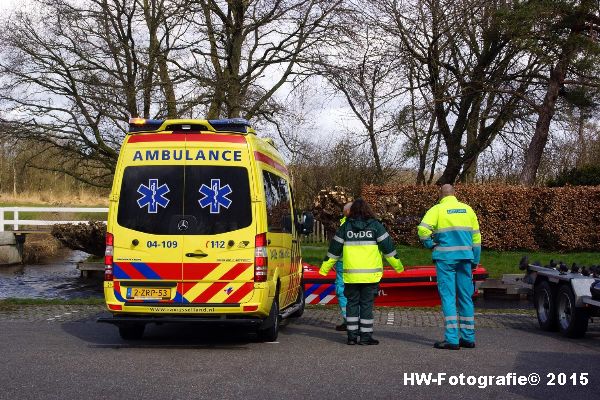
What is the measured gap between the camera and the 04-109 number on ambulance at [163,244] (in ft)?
31.1

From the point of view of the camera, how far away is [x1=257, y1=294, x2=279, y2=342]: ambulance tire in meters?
9.97

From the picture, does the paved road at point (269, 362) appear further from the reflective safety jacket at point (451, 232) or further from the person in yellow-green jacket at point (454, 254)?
the reflective safety jacket at point (451, 232)

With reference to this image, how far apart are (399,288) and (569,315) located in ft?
15.1

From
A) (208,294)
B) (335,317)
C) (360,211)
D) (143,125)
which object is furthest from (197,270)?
(335,317)

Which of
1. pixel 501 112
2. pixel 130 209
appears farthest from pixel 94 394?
pixel 501 112

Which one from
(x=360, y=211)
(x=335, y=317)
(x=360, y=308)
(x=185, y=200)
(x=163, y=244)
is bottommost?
(x=335, y=317)

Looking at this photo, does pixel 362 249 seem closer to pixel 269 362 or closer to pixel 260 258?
pixel 260 258

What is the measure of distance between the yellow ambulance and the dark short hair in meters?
1.07

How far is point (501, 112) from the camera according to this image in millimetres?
29812

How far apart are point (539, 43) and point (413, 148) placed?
31.5 ft

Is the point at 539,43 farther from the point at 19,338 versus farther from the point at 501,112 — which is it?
the point at 19,338

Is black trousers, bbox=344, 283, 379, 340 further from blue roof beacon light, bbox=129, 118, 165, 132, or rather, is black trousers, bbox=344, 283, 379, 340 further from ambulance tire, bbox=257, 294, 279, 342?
blue roof beacon light, bbox=129, 118, 165, 132

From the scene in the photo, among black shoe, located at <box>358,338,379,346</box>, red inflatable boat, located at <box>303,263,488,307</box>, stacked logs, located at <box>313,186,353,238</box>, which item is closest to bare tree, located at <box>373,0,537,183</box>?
stacked logs, located at <box>313,186,353,238</box>

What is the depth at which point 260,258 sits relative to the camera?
9.51 meters
